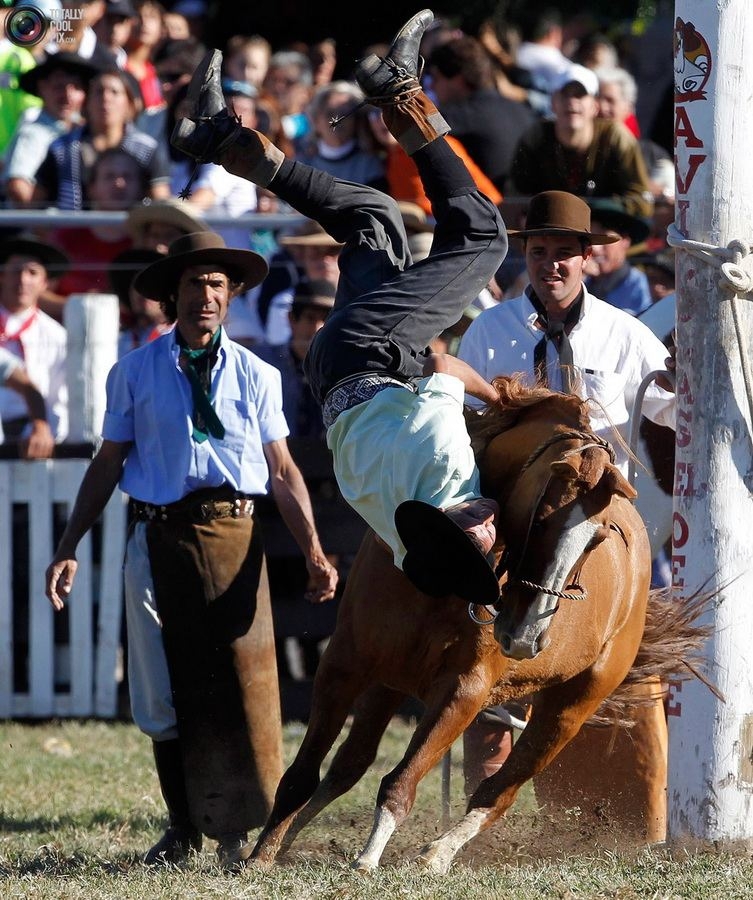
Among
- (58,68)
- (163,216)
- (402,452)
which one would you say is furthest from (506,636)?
(58,68)

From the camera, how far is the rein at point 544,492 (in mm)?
4766

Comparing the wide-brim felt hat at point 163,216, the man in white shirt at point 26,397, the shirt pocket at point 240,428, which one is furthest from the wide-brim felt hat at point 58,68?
the shirt pocket at point 240,428

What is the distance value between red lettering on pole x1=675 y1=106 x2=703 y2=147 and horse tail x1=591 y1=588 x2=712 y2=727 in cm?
155

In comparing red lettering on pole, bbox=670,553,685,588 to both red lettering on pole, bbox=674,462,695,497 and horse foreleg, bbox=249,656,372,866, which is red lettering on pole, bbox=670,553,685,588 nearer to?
red lettering on pole, bbox=674,462,695,497

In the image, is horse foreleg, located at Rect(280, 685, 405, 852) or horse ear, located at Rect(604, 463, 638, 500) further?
horse foreleg, located at Rect(280, 685, 405, 852)

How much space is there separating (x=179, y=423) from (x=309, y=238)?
140 inches

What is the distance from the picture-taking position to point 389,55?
5238 mm

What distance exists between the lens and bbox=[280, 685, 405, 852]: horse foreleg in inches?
207

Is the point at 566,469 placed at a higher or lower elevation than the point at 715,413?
lower

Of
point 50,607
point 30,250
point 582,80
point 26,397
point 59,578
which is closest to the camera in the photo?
point 59,578

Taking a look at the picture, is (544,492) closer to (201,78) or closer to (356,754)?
(356,754)

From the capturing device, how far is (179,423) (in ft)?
19.3

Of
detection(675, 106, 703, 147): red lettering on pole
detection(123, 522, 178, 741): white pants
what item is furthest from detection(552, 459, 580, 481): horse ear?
detection(123, 522, 178, 741): white pants

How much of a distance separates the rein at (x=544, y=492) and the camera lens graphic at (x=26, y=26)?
474cm
